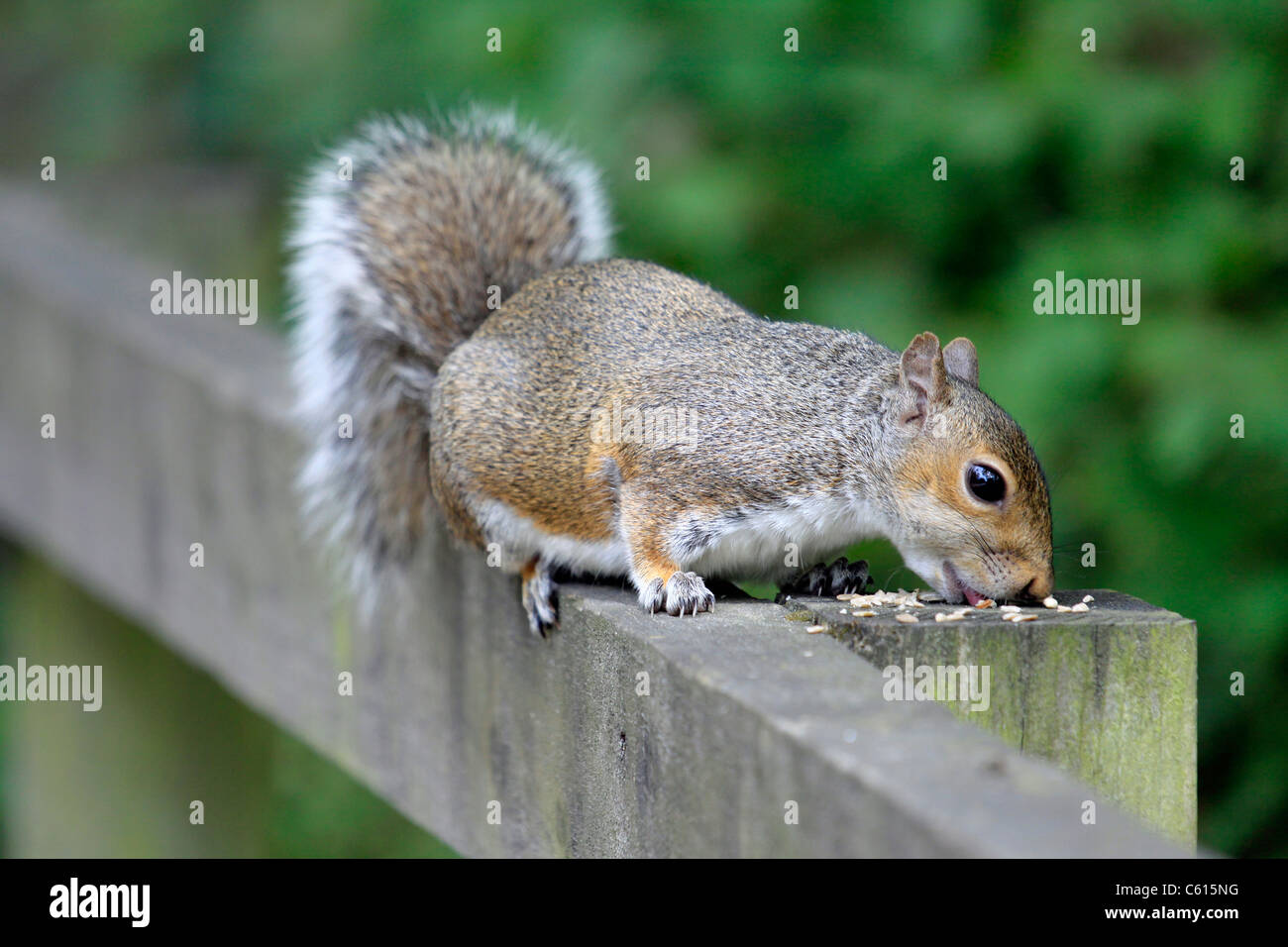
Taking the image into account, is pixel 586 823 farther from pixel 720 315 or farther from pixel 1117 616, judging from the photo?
pixel 720 315

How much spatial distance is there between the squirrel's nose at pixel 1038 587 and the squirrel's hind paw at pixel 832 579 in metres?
0.21

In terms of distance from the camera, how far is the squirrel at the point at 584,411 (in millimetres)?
1683

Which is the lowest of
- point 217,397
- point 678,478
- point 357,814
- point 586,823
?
point 357,814

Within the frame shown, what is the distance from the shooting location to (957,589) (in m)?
1.62

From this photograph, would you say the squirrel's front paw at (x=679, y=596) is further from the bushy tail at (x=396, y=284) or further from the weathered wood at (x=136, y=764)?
the weathered wood at (x=136, y=764)

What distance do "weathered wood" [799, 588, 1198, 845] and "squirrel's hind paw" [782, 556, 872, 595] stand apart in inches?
18.1

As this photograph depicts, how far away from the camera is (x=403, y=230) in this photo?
84.3 inches

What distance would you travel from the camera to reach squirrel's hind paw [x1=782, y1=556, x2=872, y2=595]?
5.66 feet

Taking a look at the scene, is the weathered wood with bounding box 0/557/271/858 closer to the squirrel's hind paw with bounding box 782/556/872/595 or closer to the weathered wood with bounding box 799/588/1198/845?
the squirrel's hind paw with bounding box 782/556/872/595

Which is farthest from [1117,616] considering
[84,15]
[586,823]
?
[84,15]

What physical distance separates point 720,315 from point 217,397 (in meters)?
0.81

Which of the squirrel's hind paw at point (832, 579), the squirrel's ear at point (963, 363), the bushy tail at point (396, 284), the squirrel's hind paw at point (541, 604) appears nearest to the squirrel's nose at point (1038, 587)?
the squirrel's hind paw at point (832, 579)

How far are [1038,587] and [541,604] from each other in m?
0.49

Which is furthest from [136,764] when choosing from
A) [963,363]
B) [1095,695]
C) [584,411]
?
[1095,695]
